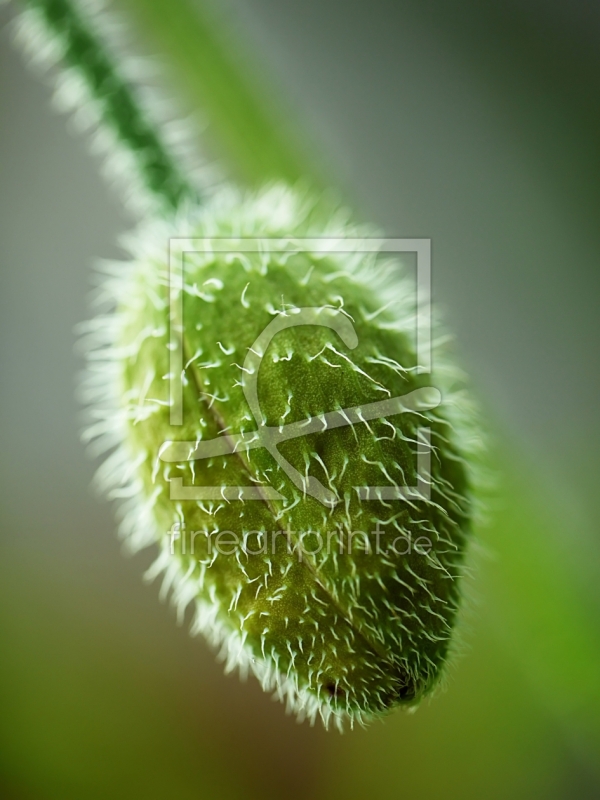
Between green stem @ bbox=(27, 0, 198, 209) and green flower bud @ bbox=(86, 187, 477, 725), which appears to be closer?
green flower bud @ bbox=(86, 187, 477, 725)

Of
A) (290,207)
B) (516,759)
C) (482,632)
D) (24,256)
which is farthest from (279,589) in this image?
(24,256)

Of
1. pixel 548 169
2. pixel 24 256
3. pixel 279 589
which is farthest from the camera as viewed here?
pixel 24 256

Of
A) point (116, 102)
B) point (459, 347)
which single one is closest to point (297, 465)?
point (116, 102)

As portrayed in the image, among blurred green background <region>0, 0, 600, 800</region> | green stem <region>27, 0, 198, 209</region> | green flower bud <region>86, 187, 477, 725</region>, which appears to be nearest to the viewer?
green flower bud <region>86, 187, 477, 725</region>

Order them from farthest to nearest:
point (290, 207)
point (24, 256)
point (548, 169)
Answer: point (24, 256), point (548, 169), point (290, 207)

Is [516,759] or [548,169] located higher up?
[548,169]

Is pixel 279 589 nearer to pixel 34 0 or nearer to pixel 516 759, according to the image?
pixel 34 0
